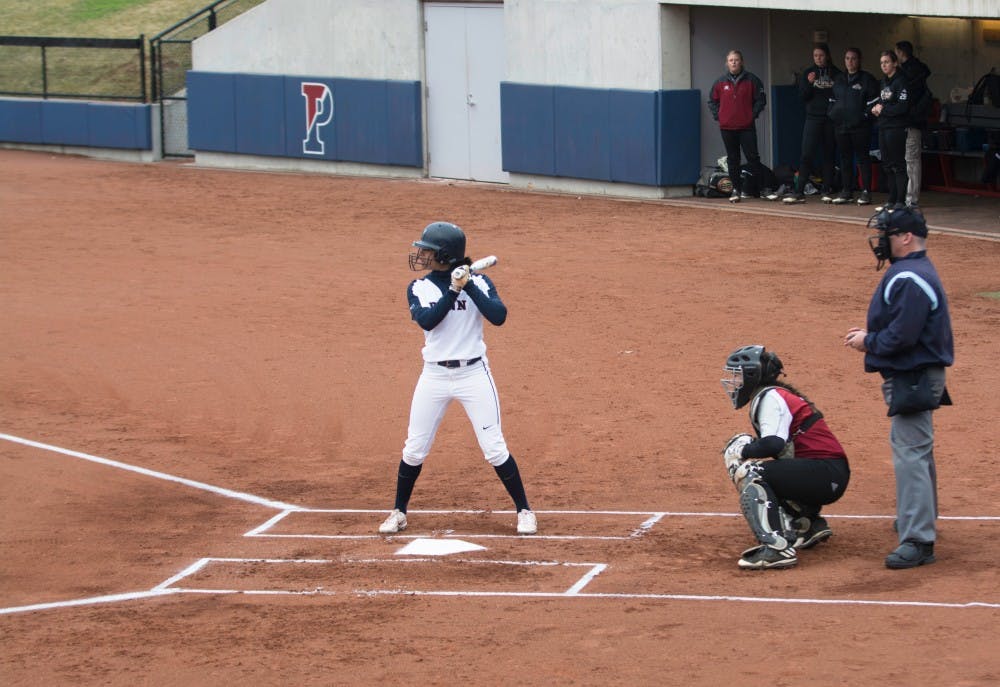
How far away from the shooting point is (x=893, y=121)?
65.1ft

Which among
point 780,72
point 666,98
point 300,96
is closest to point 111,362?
point 666,98

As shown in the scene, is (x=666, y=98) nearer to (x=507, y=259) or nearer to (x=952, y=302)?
(x=507, y=259)

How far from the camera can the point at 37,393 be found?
12.6 metres

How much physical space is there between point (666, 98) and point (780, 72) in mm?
2162

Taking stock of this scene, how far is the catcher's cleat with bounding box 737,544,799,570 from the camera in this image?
308 inches

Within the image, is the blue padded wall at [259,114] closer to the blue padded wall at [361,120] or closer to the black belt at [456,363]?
the blue padded wall at [361,120]

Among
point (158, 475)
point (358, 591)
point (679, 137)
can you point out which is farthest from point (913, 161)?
point (358, 591)

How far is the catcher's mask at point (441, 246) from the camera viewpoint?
8.48m

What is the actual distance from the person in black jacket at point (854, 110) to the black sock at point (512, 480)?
1342 centimetres

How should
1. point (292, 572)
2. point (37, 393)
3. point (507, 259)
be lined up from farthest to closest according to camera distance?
point (507, 259) < point (37, 393) < point (292, 572)

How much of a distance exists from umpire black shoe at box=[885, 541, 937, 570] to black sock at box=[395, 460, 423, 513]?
9.17 ft

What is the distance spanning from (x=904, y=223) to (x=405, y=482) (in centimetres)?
325

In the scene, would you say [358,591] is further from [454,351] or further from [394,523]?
[454,351]

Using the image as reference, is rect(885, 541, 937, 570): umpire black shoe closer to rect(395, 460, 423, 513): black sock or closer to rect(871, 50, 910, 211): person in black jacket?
rect(395, 460, 423, 513): black sock
